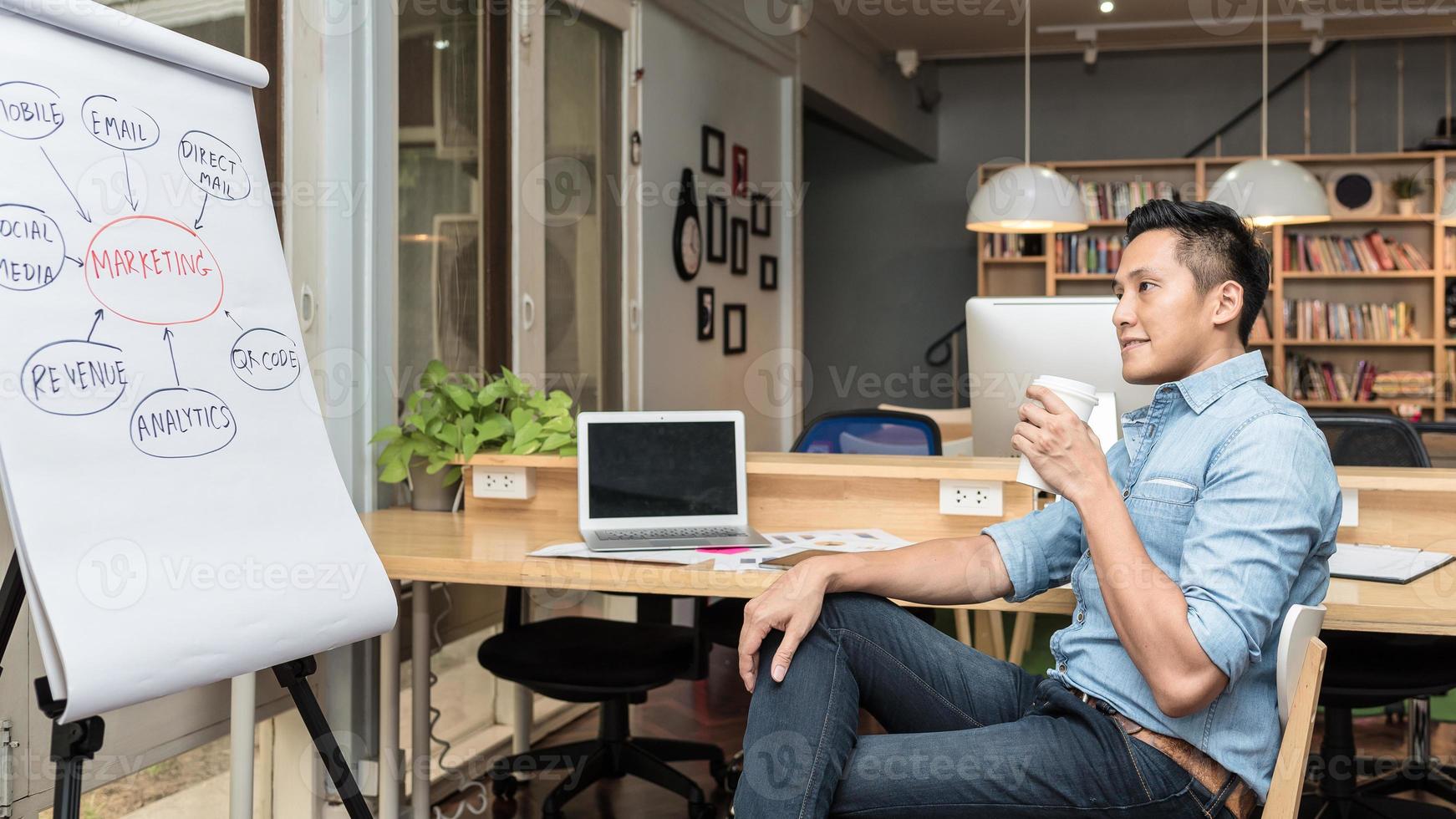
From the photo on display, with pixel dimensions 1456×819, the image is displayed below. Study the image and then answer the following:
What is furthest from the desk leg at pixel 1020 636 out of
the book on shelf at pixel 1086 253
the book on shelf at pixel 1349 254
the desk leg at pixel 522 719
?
the book on shelf at pixel 1349 254

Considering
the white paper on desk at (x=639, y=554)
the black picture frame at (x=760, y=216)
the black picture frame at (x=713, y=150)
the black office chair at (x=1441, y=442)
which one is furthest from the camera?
the black picture frame at (x=760, y=216)

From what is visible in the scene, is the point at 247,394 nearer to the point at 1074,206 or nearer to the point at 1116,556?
the point at 1116,556

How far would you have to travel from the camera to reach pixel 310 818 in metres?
2.49

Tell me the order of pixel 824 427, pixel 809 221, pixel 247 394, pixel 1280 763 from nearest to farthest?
1. pixel 1280 763
2. pixel 247 394
3. pixel 824 427
4. pixel 809 221

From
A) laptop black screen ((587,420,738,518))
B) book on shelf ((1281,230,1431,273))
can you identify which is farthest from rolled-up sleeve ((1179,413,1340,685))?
book on shelf ((1281,230,1431,273))

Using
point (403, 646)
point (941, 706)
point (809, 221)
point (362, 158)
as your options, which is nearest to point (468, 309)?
point (362, 158)

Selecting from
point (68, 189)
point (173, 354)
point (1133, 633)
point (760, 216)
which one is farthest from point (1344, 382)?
point (68, 189)

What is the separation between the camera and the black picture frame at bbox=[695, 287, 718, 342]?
15.7 ft

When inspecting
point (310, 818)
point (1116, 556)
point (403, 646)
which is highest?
point (1116, 556)

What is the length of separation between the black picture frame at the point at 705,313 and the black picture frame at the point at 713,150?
492 millimetres

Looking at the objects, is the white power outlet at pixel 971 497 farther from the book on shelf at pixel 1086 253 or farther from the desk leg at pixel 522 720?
the book on shelf at pixel 1086 253

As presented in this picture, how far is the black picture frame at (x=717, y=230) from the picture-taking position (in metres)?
4.88

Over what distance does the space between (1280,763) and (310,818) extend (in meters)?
1.98

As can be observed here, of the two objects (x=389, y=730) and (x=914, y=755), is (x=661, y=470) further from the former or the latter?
(x=914, y=755)
